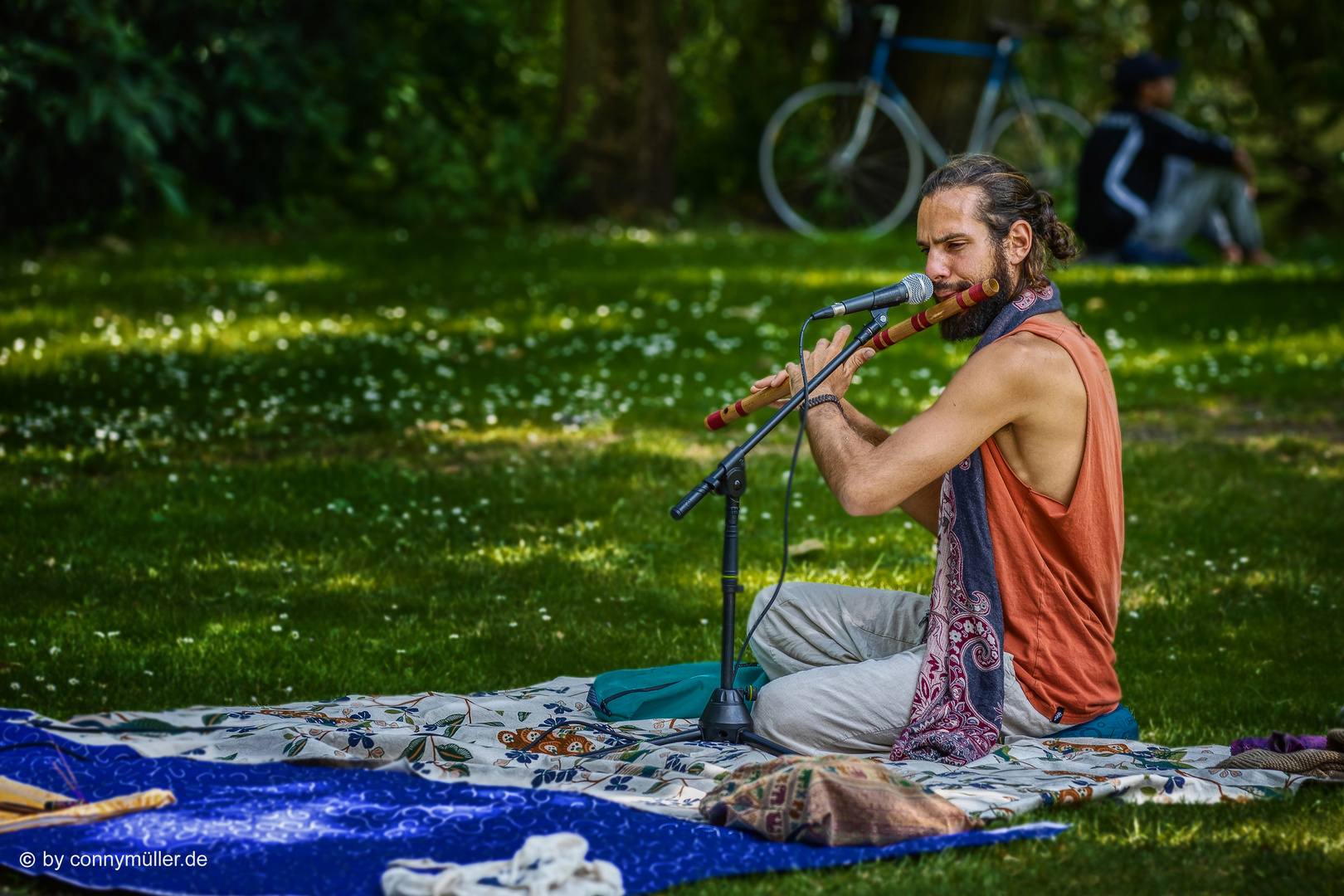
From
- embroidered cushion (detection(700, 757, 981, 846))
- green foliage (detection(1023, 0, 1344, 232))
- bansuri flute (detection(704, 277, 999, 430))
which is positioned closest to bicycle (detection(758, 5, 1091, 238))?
green foliage (detection(1023, 0, 1344, 232))

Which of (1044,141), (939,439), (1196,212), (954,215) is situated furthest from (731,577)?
(1044,141)

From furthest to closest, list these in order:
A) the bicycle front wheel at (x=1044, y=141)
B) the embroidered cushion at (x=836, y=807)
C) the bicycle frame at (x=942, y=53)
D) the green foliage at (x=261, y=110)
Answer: the bicycle front wheel at (x=1044, y=141), the bicycle frame at (x=942, y=53), the green foliage at (x=261, y=110), the embroidered cushion at (x=836, y=807)

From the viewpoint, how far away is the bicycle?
12.8 m

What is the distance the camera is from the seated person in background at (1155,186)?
11297 mm

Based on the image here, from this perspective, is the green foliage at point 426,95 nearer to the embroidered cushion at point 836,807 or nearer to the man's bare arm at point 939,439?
the man's bare arm at point 939,439

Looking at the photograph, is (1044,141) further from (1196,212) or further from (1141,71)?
(1196,212)

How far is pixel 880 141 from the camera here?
1313 centimetres

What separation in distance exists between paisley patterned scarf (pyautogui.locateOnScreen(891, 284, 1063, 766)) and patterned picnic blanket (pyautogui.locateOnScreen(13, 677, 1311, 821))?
0.29 ft

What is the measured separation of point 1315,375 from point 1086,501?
5.39 metres

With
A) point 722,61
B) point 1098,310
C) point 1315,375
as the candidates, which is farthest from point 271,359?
point 722,61

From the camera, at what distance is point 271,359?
26.6 ft

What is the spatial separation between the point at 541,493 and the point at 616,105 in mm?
7438

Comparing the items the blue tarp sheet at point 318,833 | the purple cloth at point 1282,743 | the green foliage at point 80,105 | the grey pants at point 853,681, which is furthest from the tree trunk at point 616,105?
the blue tarp sheet at point 318,833

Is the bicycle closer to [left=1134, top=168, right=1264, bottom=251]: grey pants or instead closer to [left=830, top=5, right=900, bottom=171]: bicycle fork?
[left=830, top=5, right=900, bottom=171]: bicycle fork
